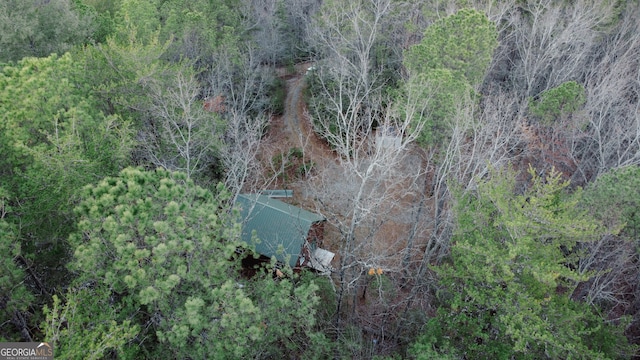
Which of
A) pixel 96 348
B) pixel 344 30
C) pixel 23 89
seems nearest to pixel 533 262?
pixel 96 348

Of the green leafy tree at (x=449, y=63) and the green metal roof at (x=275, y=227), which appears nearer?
the green leafy tree at (x=449, y=63)

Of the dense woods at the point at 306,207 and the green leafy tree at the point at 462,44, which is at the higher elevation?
the green leafy tree at the point at 462,44

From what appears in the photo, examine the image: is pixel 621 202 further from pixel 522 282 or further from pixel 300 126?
pixel 300 126

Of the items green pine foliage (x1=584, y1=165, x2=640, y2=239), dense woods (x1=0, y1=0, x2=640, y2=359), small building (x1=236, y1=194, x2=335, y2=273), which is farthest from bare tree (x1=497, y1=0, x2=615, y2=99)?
small building (x1=236, y1=194, x2=335, y2=273)

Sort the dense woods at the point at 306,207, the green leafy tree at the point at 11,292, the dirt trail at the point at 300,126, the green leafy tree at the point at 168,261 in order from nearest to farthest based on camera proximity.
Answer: the green leafy tree at the point at 168,261
the green leafy tree at the point at 11,292
the dense woods at the point at 306,207
the dirt trail at the point at 300,126

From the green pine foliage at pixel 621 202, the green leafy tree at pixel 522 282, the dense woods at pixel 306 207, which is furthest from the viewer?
the green pine foliage at pixel 621 202

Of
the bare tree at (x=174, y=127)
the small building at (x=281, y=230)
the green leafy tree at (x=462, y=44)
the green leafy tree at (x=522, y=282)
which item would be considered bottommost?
the small building at (x=281, y=230)

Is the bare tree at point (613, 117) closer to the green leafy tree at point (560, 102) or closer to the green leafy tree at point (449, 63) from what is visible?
the green leafy tree at point (560, 102)

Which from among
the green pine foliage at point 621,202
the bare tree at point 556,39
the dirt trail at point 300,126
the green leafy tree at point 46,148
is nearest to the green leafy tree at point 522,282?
→ the green pine foliage at point 621,202

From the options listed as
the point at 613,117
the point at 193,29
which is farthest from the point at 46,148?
the point at 613,117
